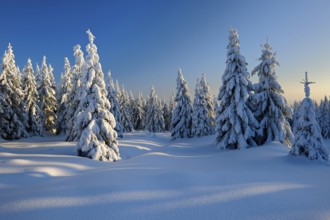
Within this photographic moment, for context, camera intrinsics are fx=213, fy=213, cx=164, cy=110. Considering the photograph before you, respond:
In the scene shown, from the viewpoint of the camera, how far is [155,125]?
60844mm

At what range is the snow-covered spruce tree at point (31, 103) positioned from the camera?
121 feet

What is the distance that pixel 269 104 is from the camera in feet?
69.1

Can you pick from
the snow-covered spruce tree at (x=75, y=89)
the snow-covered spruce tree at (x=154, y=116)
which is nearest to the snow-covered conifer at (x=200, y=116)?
the snow-covered spruce tree at (x=75, y=89)

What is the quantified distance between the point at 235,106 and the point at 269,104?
11.5 ft

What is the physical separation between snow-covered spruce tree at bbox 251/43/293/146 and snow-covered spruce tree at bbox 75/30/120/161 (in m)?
14.1

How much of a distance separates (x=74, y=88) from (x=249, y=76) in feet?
81.7

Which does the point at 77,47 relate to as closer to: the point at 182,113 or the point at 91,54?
the point at 91,54

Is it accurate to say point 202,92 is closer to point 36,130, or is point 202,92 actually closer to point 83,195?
point 36,130

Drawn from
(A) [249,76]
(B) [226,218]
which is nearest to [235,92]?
(A) [249,76]

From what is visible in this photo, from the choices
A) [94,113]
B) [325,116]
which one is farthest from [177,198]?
[325,116]

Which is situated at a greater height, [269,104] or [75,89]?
[75,89]

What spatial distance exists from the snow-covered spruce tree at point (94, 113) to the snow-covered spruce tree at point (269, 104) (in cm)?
1410

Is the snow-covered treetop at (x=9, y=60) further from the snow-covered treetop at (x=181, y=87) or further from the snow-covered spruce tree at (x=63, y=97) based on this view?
the snow-covered treetop at (x=181, y=87)

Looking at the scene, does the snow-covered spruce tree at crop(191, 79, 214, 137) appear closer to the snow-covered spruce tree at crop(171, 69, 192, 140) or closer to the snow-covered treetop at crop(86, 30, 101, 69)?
the snow-covered spruce tree at crop(171, 69, 192, 140)
